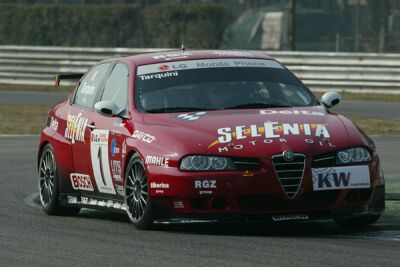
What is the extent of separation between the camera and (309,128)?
973 centimetres

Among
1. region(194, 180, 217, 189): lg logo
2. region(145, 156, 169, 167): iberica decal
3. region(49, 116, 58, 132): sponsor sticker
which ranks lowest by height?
region(49, 116, 58, 132): sponsor sticker

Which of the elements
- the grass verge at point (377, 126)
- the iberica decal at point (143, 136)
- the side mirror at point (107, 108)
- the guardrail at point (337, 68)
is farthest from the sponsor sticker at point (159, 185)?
the guardrail at point (337, 68)

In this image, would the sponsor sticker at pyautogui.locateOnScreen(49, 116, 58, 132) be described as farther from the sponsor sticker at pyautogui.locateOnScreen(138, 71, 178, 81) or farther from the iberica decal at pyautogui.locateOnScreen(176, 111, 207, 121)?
the iberica decal at pyautogui.locateOnScreen(176, 111, 207, 121)

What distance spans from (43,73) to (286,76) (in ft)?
79.6

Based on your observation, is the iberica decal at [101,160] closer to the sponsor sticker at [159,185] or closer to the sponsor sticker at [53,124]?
the sponsor sticker at [159,185]

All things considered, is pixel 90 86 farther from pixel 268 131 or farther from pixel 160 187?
pixel 268 131

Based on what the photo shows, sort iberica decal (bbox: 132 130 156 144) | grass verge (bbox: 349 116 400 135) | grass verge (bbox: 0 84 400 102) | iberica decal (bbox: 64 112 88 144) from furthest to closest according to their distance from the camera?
grass verge (bbox: 0 84 400 102), grass verge (bbox: 349 116 400 135), iberica decal (bbox: 64 112 88 144), iberica decal (bbox: 132 130 156 144)

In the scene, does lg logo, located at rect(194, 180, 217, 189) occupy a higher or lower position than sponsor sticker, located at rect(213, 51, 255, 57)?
lower

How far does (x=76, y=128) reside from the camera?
11.4m

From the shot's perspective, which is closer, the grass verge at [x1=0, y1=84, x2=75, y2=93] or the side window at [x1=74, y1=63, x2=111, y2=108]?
the side window at [x1=74, y1=63, x2=111, y2=108]

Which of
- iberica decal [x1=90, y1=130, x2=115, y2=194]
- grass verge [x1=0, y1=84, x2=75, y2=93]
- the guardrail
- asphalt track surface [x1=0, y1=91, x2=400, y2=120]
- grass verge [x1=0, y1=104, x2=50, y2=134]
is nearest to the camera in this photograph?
iberica decal [x1=90, y1=130, x2=115, y2=194]

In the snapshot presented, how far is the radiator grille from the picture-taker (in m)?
9.38

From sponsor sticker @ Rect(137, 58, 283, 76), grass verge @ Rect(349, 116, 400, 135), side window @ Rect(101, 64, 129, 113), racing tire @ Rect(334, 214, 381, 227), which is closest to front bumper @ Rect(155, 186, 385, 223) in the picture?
racing tire @ Rect(334, 214, 381, 227)

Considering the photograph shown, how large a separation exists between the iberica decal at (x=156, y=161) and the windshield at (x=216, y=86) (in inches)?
31.1
